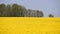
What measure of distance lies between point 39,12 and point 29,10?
10 cm

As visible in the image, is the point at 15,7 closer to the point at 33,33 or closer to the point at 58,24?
the point at 33,33

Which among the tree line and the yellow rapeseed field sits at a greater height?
the tree line

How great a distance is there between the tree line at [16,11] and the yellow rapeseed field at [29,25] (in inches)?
2.1

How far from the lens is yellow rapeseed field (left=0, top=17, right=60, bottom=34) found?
0.79m

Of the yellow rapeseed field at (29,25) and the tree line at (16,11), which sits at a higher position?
the tree line at (16,11)

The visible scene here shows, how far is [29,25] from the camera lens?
0.81m

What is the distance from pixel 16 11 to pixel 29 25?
0.59 ft

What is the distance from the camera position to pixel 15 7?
0.85 m

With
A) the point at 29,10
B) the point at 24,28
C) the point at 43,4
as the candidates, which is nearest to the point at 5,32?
the point at 24,28

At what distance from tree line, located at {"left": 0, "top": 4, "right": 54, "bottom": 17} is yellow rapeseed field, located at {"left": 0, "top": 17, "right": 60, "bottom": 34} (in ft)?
0.18

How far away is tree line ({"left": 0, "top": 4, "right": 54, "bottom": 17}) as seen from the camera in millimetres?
840

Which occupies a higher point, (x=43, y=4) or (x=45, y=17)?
(x=43, y=4)

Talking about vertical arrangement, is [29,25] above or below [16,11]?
below

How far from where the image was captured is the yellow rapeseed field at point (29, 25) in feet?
2.60
